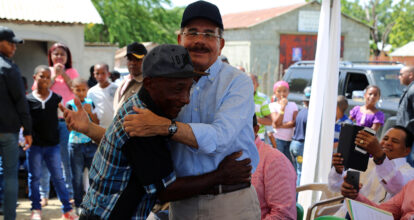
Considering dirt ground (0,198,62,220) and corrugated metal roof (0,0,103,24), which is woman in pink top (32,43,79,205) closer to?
dirt ground (0,198,62,220)

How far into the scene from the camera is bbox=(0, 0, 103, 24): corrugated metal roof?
977 centimetres

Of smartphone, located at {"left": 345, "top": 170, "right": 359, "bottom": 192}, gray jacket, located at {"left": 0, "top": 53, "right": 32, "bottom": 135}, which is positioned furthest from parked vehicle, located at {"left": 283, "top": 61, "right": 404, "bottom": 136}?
gray jacket, located at {"left": 0, "top": 53, "right": 32, "bottom": 135}

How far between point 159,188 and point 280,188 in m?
1.25

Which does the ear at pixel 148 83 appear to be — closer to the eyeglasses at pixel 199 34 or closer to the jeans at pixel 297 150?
the eyeglasses at pixel 199 34

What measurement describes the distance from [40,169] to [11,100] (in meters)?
1.07

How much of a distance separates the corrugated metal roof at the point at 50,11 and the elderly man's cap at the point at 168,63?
28.5 feet

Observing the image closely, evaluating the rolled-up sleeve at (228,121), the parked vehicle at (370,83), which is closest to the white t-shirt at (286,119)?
the parked vehicle at (370,83)

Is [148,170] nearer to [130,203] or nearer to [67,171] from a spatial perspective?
[130,203]

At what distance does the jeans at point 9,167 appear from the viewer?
463cm

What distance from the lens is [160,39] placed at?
2959 cm

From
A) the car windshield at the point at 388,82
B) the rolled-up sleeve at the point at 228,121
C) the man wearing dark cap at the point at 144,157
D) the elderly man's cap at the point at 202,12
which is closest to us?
the man wearing dark cap at the point at 144,157

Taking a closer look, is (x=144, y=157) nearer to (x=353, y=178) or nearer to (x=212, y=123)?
(x=212, y=123)

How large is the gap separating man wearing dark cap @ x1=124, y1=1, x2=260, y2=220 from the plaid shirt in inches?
7.7

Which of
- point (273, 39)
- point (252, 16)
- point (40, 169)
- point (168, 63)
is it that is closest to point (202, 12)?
point (168, 63)
